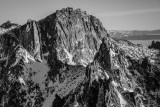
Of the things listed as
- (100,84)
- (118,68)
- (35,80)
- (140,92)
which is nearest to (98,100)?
(100,84)

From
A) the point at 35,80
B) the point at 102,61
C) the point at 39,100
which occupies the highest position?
the point at 102,61

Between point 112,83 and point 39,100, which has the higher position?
point 112,83

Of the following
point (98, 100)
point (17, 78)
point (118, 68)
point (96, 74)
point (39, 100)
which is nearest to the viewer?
point (98, 100)

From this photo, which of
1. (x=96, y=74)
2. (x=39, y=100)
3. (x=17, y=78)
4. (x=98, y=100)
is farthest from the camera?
(x=17, y=78)

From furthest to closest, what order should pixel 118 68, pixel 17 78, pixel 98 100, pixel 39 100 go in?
1. pixel 17 78
2. pixel 39 100
3. pixel 118 68
4. pixel 98 100

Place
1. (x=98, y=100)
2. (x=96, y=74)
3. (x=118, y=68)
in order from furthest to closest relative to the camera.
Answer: (x=118, y=68) → (x=96, y=74) → (x=98, y=100)

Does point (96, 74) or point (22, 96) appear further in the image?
point (22, 96)

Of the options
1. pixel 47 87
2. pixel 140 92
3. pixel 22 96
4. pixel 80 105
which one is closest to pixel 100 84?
pixel 80 105

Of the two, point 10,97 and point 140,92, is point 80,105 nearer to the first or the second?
point 140,92

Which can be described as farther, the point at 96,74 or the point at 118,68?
the point at 118,68

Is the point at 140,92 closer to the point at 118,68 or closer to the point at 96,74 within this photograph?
the point at 118,68
